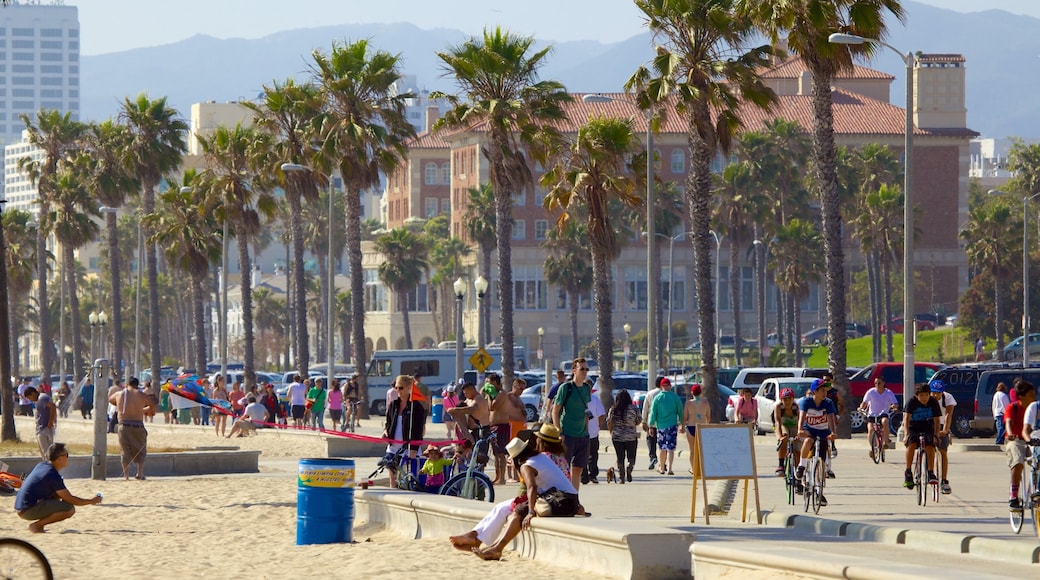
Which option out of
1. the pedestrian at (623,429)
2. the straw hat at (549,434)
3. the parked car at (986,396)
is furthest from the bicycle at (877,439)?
the straw hat at (549,434)

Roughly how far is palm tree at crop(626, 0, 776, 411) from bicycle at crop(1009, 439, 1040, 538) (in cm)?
2303

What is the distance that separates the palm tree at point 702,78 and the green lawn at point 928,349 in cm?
3978

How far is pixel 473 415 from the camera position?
76.5 ft

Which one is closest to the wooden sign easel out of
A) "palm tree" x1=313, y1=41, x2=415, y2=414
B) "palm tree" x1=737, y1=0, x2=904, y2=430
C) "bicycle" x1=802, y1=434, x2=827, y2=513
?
"bicycle" x1=802, y1=434, x2=827, y2=513

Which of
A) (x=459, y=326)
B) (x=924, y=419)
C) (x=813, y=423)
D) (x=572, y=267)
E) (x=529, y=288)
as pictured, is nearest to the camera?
(x=813, y=423)

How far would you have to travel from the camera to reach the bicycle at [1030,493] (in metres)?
15.7

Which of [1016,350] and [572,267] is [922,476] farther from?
[572,267]

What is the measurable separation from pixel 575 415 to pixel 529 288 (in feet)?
308

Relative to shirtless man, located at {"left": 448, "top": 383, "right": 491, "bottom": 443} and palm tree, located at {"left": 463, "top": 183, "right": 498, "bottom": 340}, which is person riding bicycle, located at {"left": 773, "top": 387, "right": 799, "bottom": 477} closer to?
shirtless man, located at {"left": 448, "top": 383, "right": 491, "bottom": 443}

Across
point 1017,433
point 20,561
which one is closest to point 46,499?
point 20,561

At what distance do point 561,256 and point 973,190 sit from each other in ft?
159

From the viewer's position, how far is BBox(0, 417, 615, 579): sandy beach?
49.1ft

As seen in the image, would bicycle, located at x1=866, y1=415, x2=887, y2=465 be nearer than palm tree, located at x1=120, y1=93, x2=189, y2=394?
Yes

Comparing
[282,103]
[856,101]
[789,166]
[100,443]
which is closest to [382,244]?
[789,166]
